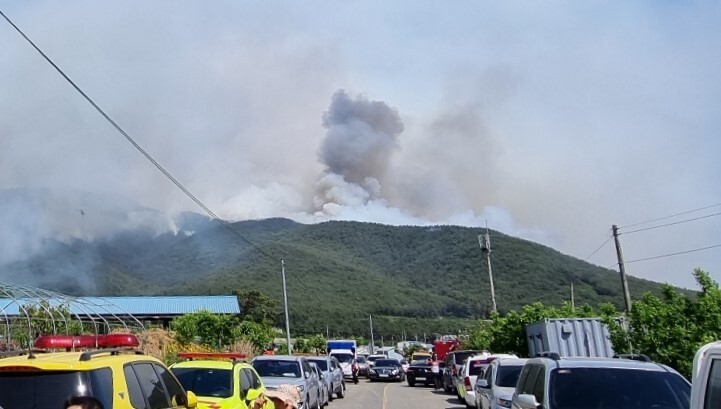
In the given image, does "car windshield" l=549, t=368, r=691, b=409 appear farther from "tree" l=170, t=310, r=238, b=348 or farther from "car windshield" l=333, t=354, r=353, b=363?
"car windshield" l=333, t=354, r=353, b=363

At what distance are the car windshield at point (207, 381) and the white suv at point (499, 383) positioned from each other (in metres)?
5.08

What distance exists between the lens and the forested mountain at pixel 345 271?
325ft

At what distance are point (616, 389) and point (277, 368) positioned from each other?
11.4 metres

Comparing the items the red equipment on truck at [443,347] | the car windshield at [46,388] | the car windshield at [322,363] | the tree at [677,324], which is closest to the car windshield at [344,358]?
the red equipment on truck at [443,347]

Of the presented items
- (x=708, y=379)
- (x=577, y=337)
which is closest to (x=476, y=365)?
(x=577, y=337)

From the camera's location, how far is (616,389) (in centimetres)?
787

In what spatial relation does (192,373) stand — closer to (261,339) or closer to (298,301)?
(261,339)

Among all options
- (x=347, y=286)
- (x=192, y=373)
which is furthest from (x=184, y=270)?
(x=192, y=373)

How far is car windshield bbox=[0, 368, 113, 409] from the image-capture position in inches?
224

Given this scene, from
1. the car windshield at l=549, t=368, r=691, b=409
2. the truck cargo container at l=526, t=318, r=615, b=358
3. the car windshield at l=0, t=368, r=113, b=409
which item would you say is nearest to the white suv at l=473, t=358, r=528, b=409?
the car windshield at l=549, t=368, r=691, b=409

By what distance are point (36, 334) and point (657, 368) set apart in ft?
68.0

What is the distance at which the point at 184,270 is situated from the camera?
12138 cm

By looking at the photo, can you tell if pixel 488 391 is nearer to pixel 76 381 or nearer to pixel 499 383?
pixel 499 383

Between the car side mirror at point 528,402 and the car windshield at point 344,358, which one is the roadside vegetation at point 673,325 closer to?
the car side mirror at point 528,402
